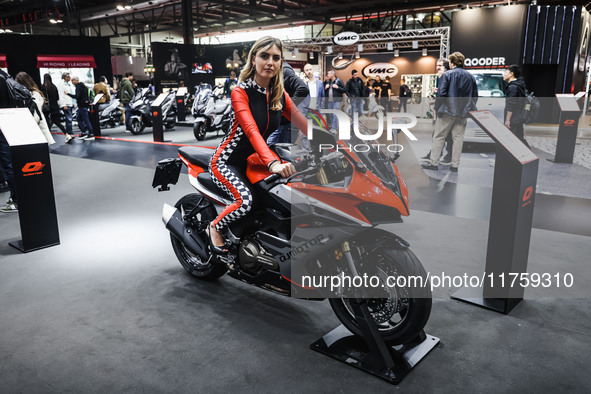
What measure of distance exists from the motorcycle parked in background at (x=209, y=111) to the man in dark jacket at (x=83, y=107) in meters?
2.77

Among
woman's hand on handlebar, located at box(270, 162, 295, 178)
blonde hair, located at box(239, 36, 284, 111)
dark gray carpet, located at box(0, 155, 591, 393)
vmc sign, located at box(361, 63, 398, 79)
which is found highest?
vmc sign, located at box(361, 63, 398, 79)

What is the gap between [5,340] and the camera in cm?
259

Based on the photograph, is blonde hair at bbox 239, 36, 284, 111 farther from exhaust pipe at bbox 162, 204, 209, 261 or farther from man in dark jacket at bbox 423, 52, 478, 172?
man in dark jacket at bbox 423, 52, 478, 172

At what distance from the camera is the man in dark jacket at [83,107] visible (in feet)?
36.4

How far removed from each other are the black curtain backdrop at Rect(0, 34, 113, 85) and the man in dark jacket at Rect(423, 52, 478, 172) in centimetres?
1576

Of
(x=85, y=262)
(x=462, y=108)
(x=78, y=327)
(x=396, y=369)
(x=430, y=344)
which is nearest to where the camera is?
(x=396, y=369)

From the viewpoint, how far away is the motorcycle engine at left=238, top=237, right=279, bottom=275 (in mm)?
2564

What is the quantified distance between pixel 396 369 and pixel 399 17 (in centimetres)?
2552

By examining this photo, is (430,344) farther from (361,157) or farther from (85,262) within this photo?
(85,262)

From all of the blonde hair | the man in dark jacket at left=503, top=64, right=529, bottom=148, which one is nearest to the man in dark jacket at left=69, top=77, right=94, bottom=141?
the man in dark jacket at left=503, top=64, right=529, bottom=148

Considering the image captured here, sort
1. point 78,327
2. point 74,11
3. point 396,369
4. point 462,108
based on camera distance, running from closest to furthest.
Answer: point 396,369 → point 78,327 → point 462,108 → point 74,11

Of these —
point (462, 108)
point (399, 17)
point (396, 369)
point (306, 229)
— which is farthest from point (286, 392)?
point (399, 17)

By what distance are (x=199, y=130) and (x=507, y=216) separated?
29.9ft

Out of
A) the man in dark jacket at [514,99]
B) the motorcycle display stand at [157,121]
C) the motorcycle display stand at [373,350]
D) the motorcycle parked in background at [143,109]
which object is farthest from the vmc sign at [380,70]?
the motorcycle display stand at [373,350]
